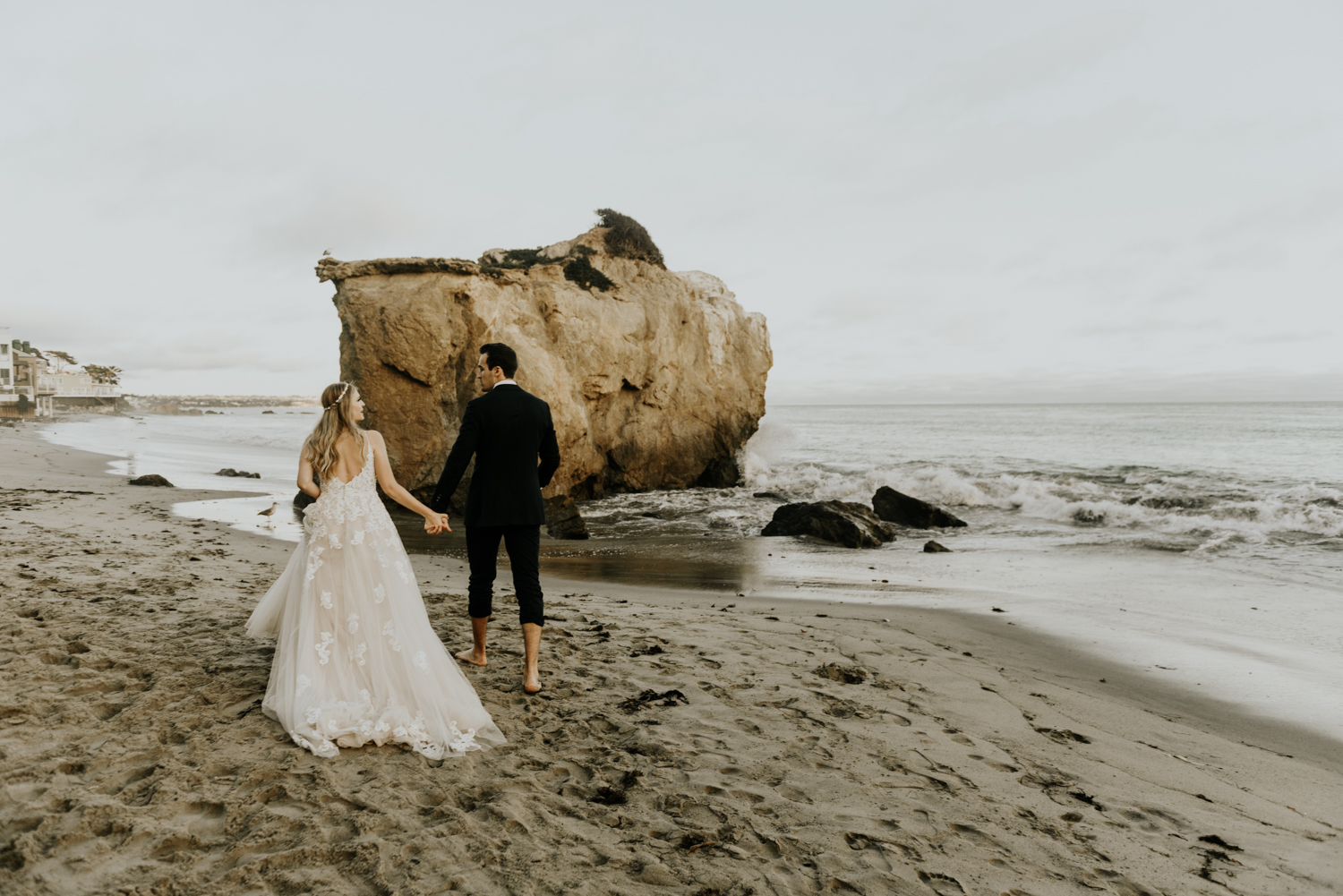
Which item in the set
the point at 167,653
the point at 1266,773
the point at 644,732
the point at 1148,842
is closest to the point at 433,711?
the point at 644,732

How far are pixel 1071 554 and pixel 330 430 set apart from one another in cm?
1053

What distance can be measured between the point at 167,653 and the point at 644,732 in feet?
10.2

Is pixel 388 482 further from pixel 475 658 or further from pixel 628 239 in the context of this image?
pixel 628 239

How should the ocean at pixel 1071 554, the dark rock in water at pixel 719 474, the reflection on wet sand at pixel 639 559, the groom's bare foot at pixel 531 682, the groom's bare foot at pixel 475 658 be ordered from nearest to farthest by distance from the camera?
the groom's bare foot at pixel 531 682 → the groom's bare foot at pixel 475 658 → the ocean at pixel 1071 554 → the reflection on wet sand at pixel 639 559 → the dark rock in water at pixel 719 474

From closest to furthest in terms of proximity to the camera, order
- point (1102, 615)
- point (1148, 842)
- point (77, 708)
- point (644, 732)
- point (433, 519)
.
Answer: point (1148, 842), point (77, 708), point (644, 732), point (433, 519), point (1102, 615)

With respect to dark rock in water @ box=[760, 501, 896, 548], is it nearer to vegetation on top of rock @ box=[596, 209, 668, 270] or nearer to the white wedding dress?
the white wedding dress

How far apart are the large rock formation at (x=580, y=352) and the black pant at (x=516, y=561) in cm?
948

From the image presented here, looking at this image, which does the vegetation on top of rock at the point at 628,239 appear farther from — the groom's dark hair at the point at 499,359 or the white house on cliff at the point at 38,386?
the white house on cliff at the point at 38,386

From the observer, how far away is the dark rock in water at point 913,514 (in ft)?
44.9

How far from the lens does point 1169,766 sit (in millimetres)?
4070

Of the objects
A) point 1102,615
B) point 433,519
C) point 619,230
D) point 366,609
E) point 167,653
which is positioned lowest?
point 1102,615

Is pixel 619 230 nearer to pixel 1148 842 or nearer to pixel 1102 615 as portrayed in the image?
pixel 1102 615

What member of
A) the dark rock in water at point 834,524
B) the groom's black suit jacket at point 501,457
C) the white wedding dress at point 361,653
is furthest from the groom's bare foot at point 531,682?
the dark rock in water at point 834,524

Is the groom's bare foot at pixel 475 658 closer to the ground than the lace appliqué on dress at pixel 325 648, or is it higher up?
closer to the ground
